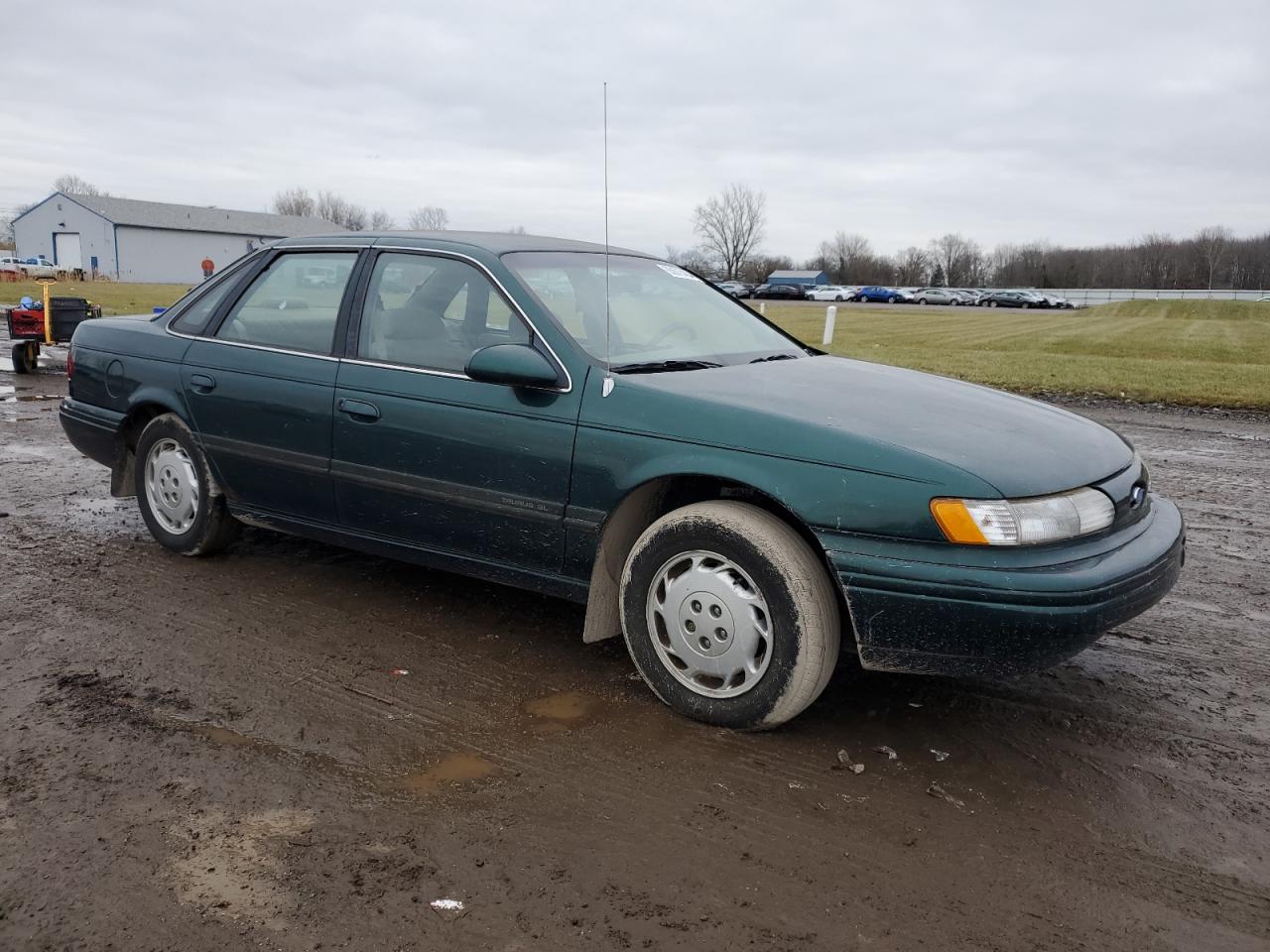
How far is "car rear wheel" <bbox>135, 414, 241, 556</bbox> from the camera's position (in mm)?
4945

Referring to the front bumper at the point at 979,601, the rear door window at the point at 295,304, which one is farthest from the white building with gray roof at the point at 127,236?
the front bumper at the point at 979,601

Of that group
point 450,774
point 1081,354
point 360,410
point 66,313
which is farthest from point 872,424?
point 1081,354

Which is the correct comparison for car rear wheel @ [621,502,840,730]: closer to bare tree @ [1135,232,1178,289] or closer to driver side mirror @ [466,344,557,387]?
driver side mirror @ [466,344,557,387]

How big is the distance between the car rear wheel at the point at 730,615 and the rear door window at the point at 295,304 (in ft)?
6.16

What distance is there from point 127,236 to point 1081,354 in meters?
Result: 67.2

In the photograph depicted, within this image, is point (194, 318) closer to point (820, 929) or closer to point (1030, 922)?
point (820, 929)

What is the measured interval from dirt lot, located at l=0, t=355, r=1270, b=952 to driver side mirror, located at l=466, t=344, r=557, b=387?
3.66ft

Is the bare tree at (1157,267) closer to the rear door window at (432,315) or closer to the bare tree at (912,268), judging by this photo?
the bare tree at (912,268)

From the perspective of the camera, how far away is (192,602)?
456 cm

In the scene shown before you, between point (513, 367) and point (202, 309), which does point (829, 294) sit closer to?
point (202, 309)

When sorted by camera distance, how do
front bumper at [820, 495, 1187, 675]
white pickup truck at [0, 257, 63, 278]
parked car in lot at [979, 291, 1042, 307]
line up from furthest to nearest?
1. parked car in lot at [979, 291, 1042, 307]
2. white pickup truck at [0, 257, 63, 278]
3. front bumper at [820, 495, 1187, 675]

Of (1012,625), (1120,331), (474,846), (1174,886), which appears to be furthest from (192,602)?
(1120,331)

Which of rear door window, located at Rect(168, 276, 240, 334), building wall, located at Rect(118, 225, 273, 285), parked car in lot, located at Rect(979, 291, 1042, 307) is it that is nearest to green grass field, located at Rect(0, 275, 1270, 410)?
rear door window, located at Rect(168, 276, 240, 334)

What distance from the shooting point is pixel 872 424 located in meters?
Result: 3.30
